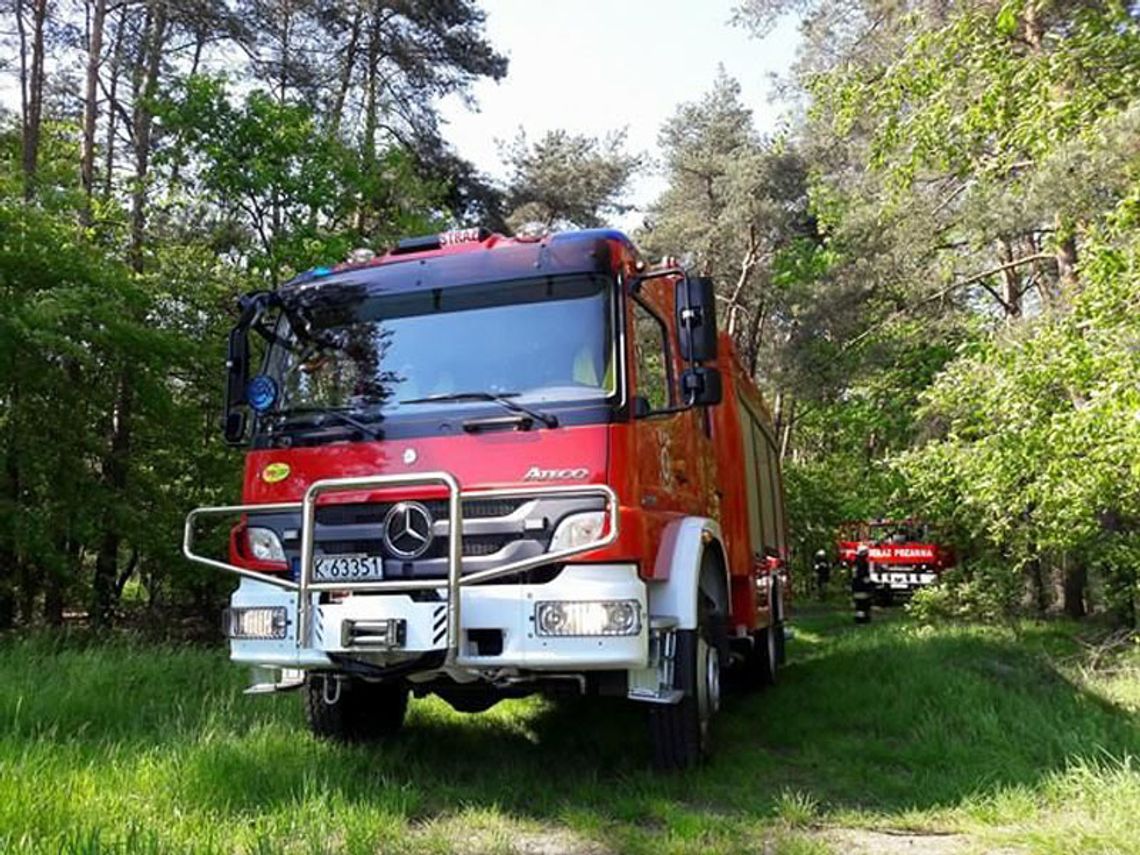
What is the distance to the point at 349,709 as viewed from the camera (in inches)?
208

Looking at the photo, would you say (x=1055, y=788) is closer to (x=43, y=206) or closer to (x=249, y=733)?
(x=249, y=733)

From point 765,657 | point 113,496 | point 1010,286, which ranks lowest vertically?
point 765,657

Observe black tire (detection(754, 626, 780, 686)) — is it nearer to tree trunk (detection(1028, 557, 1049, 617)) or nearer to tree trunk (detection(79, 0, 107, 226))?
tree trunk (detection(1028, 557, 1049, 617))

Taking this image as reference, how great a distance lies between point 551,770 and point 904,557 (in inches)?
605

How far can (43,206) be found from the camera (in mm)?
9680

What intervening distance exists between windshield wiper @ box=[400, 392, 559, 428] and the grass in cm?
182

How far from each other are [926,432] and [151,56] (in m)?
14.0

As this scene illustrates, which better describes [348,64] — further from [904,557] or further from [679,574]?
[679,574]

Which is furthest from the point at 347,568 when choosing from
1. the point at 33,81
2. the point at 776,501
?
the point at 33,81

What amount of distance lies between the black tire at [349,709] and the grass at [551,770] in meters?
0.13

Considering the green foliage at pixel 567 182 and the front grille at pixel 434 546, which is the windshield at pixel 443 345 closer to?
the front grille at pixel 434 546

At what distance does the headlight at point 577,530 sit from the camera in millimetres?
4078

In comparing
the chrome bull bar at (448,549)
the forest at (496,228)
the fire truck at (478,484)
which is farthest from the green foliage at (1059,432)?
the chrome bull bar at (448,549)

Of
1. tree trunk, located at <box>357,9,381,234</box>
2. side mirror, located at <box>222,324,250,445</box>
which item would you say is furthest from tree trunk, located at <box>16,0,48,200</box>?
side mirror, located at <box>222,324,250,445</box>
